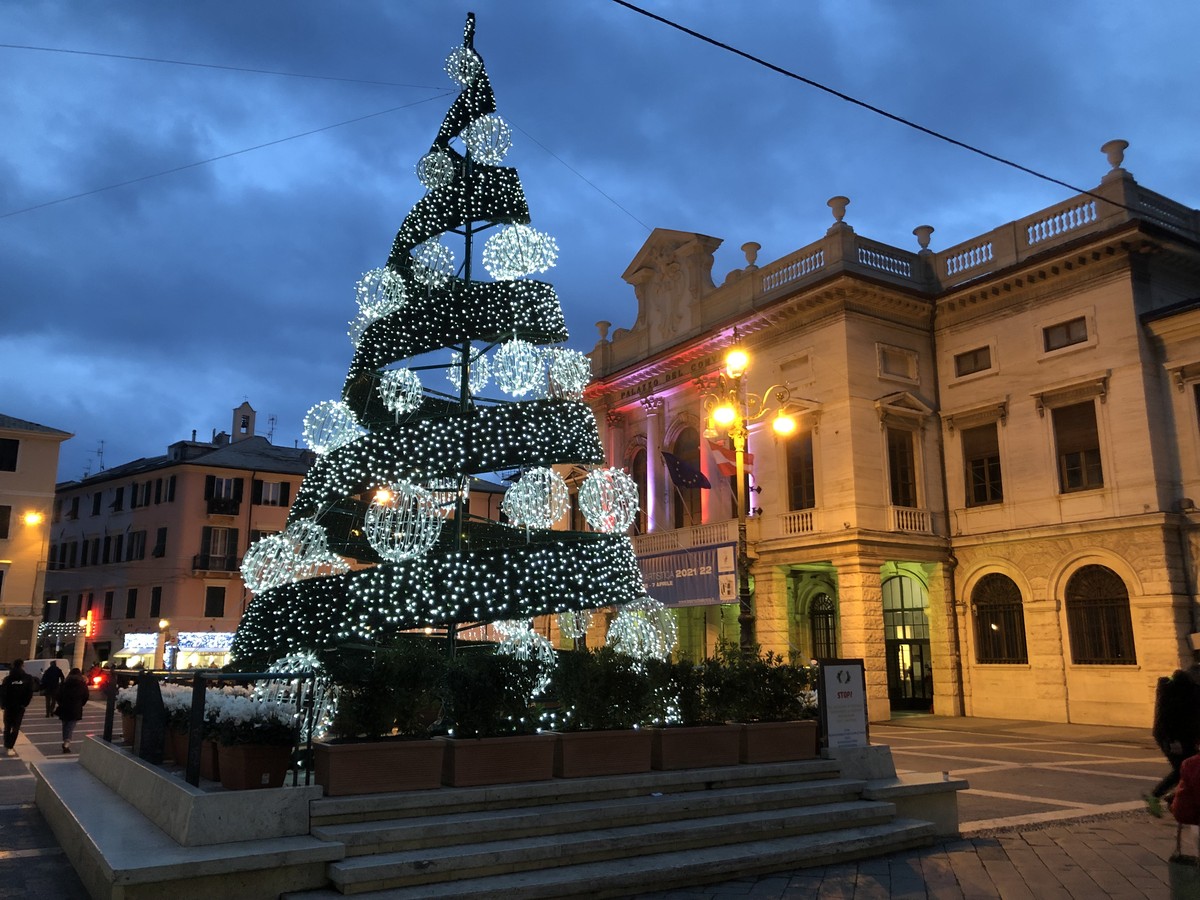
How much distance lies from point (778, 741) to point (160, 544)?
43934 millimetres

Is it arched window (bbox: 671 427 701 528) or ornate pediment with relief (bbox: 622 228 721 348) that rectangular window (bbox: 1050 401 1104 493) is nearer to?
arched window (bbox: 671 427 701 528)

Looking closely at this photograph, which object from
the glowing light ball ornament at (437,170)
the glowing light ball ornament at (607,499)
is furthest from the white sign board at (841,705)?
the glowing light ball ornament at (437,170)

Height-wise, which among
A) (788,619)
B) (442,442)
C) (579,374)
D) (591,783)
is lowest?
(591,783)

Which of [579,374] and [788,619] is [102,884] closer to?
[579,374]

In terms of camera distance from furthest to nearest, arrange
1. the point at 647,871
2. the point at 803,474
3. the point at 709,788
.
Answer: the point at 803,474, the point at 709,788, the point at 647,871

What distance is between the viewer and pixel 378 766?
697cm

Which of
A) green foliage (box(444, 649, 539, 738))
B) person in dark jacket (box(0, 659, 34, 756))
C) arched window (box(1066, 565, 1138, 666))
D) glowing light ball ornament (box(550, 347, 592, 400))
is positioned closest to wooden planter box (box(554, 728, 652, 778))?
green foliage (box(444, 649, 539, 738))

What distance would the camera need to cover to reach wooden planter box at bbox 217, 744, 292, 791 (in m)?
6.70

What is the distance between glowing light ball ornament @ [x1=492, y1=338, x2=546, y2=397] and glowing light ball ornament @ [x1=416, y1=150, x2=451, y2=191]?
265cm

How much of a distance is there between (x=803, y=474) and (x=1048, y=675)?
7.93m

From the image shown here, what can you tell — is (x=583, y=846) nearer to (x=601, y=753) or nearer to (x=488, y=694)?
(x=601, y=753)

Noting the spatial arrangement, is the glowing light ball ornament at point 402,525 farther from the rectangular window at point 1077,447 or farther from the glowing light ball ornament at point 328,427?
the rectangular window at point 1077,447

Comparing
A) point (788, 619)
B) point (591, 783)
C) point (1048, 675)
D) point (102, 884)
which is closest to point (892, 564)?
point (788, 619)

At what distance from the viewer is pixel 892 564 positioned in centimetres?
2642
